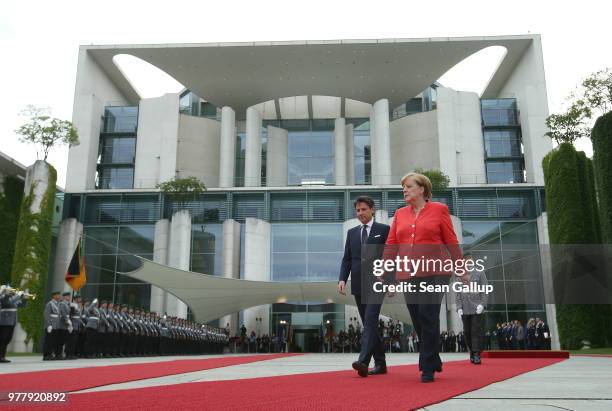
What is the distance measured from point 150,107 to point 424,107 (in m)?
19.2

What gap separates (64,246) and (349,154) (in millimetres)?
19493

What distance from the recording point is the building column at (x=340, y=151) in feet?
126

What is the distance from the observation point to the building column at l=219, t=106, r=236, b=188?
36.5 m

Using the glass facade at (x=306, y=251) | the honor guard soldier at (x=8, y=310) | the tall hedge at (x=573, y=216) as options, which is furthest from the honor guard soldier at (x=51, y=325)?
the glass facade at (x=306, y=251)

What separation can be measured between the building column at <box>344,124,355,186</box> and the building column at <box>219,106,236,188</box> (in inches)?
310

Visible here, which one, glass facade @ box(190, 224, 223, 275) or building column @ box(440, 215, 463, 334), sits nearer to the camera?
building column @ box(440, 215, 463, 334)

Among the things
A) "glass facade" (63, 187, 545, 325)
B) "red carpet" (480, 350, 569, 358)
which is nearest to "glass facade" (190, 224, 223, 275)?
"glass facade" (63, 187, 545, 325)

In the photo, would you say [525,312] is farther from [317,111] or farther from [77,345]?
[77,345]

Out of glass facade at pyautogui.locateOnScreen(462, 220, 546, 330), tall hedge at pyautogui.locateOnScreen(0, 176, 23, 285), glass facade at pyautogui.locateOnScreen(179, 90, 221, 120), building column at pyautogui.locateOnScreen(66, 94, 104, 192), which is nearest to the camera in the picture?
tall hedge at pyautogui.locateOnScreen(0, 176, 23, 285)

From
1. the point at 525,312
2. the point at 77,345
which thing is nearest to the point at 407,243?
the point at 77,345

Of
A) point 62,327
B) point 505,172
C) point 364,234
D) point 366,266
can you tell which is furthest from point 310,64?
point 366,266

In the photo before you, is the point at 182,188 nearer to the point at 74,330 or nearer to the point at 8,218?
the point at 8,218

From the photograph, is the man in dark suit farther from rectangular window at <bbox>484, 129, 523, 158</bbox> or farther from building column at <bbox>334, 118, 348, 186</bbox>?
rectangular window at <bbox>484, 129, 523, 158</bbox>

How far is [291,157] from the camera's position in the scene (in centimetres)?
4000
